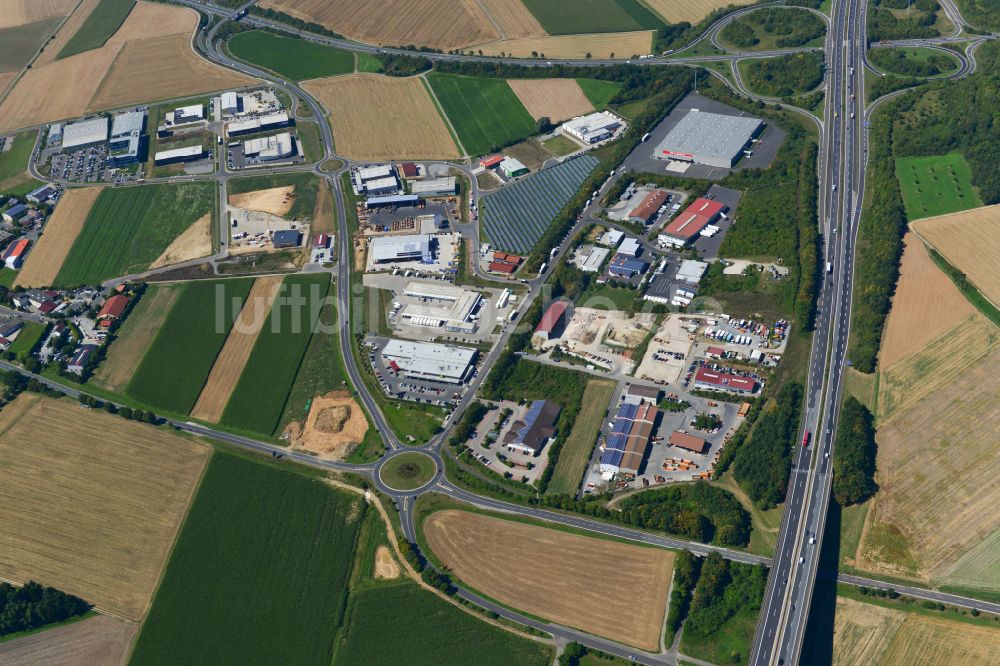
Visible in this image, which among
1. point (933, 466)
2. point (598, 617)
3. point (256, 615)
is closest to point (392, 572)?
point (256, 615)

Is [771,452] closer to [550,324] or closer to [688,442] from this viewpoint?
[688,442]

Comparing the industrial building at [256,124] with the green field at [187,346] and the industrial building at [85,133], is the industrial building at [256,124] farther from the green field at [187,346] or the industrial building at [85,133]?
the green field at [187,346]

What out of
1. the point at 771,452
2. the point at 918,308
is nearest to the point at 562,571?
the point at 771,452

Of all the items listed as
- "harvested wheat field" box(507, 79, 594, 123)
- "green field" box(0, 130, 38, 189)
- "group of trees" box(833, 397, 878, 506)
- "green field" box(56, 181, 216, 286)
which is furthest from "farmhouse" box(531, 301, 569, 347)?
"green field" box(0, 130, 38, 189)

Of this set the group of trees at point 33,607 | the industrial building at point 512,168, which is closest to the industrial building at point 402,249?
the industrial building at point 512,168

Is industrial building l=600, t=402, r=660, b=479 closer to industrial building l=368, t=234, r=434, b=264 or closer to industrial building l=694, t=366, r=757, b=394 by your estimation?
industrial building l=694, t=366, r=757, b=394

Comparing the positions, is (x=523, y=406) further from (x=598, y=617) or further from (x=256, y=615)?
(x=256, y=615)
